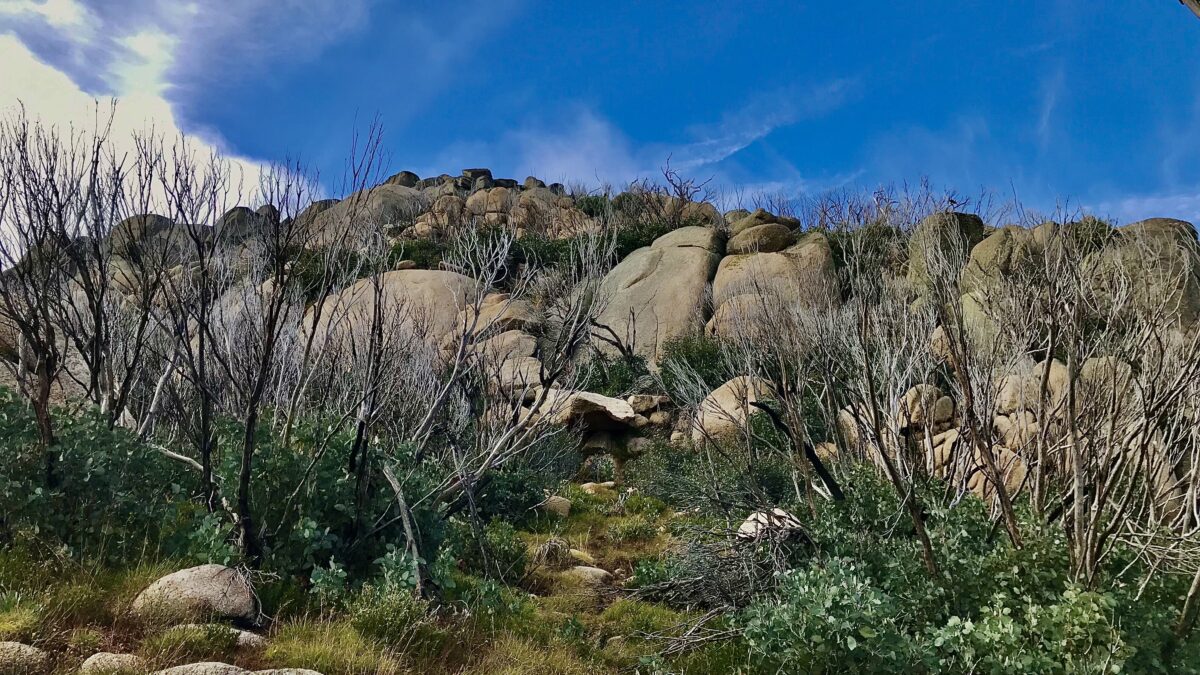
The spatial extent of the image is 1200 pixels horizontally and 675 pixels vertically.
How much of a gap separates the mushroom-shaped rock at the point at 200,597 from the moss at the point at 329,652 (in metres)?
0.37

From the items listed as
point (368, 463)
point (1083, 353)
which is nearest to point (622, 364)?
point (368, 463)

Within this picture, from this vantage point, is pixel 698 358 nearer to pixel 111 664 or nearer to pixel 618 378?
pixel 618 378

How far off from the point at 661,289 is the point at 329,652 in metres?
21.6

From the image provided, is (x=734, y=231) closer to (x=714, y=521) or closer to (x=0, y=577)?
(x=714, y=521)

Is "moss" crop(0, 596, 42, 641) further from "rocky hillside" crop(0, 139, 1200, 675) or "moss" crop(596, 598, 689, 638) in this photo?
"moss" crop(596, 598, 689, 638)

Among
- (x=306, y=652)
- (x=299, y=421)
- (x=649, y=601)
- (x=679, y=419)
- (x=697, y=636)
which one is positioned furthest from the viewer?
(x=679, y=419)

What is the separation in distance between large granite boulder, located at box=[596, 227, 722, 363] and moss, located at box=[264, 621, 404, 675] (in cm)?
1748

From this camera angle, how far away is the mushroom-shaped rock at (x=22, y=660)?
410cm

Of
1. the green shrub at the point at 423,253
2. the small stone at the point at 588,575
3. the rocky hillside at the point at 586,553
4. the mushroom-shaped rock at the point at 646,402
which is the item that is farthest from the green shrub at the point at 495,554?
the green shrub at the point at 423,253

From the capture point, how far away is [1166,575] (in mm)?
5203

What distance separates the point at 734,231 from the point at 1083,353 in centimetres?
2461

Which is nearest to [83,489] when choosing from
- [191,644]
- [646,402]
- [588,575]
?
[191,644]

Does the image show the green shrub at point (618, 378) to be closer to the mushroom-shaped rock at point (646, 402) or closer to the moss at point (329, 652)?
the mushroom-shaped rock at point (646, 402)

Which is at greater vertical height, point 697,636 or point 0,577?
point 0,577
